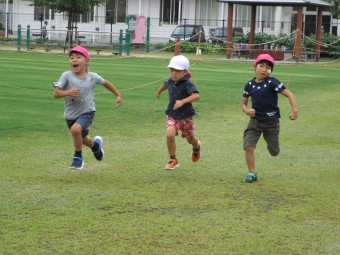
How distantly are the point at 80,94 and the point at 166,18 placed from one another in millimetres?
51765

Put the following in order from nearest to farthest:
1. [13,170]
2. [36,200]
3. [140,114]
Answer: [36,200]
[13,170]
[140,114]

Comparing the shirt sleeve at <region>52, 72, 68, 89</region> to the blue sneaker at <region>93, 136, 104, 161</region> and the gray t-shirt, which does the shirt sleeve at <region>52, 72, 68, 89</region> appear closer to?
the gray t-shirt

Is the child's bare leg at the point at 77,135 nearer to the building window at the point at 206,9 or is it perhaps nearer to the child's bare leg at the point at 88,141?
the child's bare leg at the point at 88,141

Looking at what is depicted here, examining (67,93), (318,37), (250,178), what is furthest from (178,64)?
(318,37)

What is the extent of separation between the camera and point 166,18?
61094mm

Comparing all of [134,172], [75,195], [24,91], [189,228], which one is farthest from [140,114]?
[189,228]

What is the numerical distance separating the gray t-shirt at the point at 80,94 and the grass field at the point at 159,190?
69 cm

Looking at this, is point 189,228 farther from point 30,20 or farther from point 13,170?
point 30,20

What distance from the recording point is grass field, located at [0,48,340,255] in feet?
22.0

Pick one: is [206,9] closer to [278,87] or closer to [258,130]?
[258,130]

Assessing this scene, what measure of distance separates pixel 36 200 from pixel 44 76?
56.9ft

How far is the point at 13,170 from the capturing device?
31.7 ft

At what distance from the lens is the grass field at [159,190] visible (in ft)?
22.0

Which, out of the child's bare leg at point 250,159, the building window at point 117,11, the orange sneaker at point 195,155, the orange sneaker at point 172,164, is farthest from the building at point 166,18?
the child's bare leg at point 250,159
